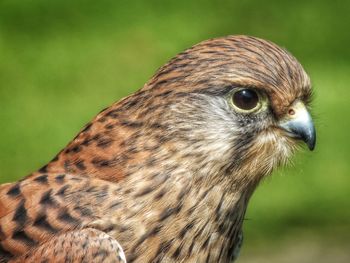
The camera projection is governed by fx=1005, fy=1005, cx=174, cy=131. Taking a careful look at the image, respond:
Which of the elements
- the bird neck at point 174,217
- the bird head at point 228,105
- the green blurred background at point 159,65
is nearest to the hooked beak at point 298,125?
the bird head at point 228,105

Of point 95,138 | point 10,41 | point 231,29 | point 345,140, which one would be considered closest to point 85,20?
point 10,41

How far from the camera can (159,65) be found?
9.92 m

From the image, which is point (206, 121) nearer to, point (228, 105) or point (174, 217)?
point (228, 105)

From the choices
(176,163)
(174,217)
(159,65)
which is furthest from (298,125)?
(159,65)

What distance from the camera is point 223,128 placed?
4746 mm

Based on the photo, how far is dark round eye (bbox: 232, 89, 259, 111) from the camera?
4.73 meters

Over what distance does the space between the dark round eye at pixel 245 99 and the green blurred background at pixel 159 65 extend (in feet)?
12.3

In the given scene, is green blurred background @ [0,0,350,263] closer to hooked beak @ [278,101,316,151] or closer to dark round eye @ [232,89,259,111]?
hooked beak @ [278,101,316,151]

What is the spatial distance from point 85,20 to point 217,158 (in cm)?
603

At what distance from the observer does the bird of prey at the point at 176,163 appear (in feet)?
14.9

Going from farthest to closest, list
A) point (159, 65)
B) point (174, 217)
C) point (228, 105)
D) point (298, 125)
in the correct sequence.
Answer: point (159, 65) < point (298, 125) < point (228, 105) < point (174, 217)

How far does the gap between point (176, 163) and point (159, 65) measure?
530 cm

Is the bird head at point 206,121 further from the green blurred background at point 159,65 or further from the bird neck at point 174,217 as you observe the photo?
the green blurred background at point 159,65

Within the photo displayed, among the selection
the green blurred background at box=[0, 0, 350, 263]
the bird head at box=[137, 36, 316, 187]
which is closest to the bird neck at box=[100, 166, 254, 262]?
the bird head at box=[137, 36, 316, 187]
